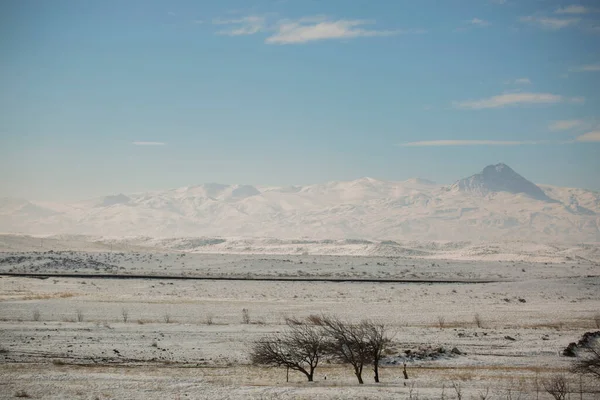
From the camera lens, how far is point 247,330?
30422 millimetres

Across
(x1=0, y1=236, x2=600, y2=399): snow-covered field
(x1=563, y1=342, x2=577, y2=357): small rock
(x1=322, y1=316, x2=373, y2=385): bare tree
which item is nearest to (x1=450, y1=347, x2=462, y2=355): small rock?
(x1=0, y1=236, x2=600, y2=399): snow-covered field

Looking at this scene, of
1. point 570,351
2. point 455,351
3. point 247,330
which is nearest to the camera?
point 570,351

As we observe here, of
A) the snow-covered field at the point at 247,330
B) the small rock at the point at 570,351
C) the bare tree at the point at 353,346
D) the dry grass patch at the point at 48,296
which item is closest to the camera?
the snow-covered field at the point at 247,330

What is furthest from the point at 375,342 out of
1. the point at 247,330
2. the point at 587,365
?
the point at 247,330

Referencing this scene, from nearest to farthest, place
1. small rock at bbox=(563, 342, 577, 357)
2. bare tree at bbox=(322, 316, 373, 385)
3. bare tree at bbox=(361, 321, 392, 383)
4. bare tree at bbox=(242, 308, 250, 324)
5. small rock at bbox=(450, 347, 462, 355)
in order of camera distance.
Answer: bare tree at bbox=(361, 321, 392, 383) < bare tree at bbox=(322, 316, 373, 385) < small rock at bbox=(563, 342, 577, 357) < small rock at bbox=(450, 347, 462, 355) < bare tree at bbox=(242, 308, 250, 324)

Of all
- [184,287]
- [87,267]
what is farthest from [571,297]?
[87,267]

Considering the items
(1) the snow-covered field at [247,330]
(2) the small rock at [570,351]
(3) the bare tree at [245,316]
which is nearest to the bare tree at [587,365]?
(2) the small rock at [570,351]

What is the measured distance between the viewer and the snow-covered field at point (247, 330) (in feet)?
61.9

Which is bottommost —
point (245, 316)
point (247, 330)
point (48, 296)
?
point (247, 330)

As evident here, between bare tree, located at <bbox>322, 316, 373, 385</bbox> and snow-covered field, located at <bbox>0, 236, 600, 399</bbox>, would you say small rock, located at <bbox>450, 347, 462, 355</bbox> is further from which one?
bare tree, located at <bbox>322, 316, 373, 385</bbox>

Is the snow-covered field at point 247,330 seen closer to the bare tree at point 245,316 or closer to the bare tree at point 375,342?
the bare tree at point 245,316

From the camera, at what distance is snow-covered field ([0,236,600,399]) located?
1888 cm

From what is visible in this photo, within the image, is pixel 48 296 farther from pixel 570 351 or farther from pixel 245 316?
pixel 570 351

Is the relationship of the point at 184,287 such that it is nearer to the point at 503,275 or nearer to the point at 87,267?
the point at 87,267
